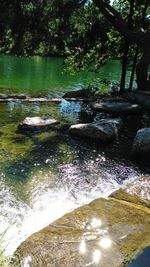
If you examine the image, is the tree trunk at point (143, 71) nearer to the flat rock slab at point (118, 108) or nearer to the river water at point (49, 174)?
the flat rock slab at point (118, 108)

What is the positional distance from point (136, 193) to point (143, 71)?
12.9 metres

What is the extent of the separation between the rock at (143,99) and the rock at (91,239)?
35.2ft

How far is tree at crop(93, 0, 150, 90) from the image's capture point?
1941cm

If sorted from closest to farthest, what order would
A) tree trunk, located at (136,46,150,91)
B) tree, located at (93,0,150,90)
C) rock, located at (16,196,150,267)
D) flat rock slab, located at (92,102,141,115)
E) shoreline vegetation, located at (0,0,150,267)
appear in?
rock, located at (16,196,150,267)
shoreline vegetation, located at (0,0,150,267)
flat rock slab, located at (92,102,141,115)
tree, located at (93,0,150,90)
tree trunk, located at (136,46,150,91)

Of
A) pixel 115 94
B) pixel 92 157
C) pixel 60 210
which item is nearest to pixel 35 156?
pixel 92 157

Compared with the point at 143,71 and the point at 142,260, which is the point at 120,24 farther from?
the point at 142,260

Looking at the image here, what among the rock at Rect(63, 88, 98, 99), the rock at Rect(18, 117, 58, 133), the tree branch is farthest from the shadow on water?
the rock at Rect(63, 88, 98, 99)

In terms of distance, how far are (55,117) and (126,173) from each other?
6490 millimetres

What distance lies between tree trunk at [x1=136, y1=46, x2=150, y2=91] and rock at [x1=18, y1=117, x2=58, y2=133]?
758 cm

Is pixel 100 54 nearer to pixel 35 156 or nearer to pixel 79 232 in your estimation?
pixel 35 156

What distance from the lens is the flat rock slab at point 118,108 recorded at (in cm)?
1692

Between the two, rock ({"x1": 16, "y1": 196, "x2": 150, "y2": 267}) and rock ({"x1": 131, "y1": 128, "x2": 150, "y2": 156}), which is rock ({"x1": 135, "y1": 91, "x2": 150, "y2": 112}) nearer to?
rock ({"x1": 131, "y1": 128, "x2": 150, "y2": 156})

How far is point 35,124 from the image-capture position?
45.5ft

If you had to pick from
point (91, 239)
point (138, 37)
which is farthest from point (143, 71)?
point (91, 239)
